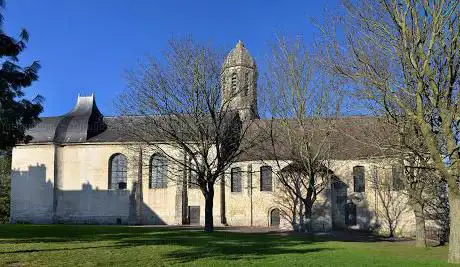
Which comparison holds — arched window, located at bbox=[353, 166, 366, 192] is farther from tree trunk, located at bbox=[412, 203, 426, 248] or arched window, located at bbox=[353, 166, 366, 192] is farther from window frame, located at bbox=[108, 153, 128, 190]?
window frame, located at bbox=[108, 153, 128, 190]

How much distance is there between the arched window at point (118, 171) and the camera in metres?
45.2

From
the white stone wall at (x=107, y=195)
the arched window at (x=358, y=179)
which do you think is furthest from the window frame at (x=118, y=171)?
the arched window at (x=358, y=179)

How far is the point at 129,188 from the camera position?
4459cm

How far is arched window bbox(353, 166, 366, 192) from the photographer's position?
135 ft

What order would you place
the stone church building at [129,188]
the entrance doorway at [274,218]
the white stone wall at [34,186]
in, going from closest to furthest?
the stone church building at [129,188] → the entrance doorway at [274,218] → the white stone wall at [34,186]

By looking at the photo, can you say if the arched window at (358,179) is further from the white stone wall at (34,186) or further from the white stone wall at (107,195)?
the white stone wall at (34,186)

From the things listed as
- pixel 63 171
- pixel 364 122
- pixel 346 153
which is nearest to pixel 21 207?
pixel 63 171

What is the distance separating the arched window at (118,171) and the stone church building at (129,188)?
93 millimetres

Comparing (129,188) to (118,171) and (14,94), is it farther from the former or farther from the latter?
(14,94)

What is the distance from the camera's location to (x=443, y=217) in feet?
99.3

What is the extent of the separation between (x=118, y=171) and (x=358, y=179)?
2179 centimetres

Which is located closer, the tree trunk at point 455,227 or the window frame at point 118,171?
the tree trunk at point 455,227

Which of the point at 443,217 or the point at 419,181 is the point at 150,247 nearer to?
the point at 419,181

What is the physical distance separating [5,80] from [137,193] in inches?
1246
